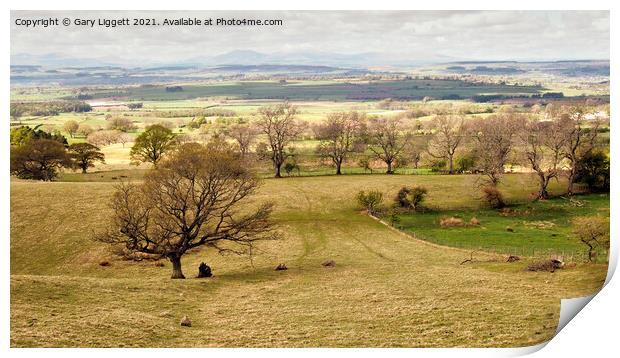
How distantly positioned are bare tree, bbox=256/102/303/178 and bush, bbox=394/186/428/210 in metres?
16.2

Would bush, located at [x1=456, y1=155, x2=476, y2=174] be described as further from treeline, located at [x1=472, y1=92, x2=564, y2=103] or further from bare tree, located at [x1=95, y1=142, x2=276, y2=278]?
bare tree, located at [x1=95, y1=142, x2=276, y2=278]

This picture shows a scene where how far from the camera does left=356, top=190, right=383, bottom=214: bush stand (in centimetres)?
4858

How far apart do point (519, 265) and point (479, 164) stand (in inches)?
1176

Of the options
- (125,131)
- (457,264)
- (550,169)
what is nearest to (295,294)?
(457,264)

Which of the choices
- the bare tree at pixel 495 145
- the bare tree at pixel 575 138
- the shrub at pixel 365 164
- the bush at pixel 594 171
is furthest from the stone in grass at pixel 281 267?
the shrub at pixel 365 164

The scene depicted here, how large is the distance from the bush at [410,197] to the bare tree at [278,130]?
16.2m

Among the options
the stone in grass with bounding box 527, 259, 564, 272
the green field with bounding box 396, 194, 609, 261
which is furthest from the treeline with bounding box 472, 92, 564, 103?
the stone in grass with bounding box 527, 259, 564, 272

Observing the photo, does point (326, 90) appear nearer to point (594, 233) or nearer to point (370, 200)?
point (370, 200)

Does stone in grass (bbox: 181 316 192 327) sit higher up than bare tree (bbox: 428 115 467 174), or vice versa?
bare tree (bbox: 428 115 467 174)

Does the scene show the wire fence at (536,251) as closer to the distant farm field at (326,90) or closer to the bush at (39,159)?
the bush at (39,159)

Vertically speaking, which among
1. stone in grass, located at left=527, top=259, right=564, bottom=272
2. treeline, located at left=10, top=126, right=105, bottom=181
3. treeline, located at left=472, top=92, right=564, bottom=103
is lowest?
stone in grass, located at left=527, top=259, right=564, bottom=272

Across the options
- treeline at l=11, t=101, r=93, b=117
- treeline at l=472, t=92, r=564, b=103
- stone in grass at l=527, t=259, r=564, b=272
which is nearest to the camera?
stone in grass at l=527, t=259, r=564, b=272

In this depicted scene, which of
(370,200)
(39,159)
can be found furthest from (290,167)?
(39,159)
